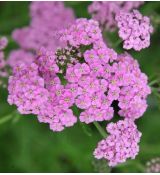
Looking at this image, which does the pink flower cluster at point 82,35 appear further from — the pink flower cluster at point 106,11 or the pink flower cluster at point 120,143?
the pink flower cluster at point 106,11

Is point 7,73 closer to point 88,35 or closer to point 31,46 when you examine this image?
point 31,46

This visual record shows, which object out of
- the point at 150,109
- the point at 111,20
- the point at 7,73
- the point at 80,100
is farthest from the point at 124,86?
the point at 150,109

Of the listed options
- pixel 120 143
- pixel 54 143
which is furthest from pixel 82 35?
pixel 54 143

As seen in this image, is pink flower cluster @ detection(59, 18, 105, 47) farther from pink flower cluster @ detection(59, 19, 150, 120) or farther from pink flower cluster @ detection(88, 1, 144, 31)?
pink flower cluster @ detection(88, 1, 144, 31)

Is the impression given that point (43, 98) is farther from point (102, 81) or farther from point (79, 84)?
point (102, 81)

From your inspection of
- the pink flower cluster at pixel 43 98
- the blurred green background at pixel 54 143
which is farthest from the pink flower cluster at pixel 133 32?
the blurred green background at pixel 54 143

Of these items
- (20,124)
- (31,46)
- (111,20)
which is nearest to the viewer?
(111,20)
